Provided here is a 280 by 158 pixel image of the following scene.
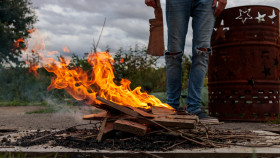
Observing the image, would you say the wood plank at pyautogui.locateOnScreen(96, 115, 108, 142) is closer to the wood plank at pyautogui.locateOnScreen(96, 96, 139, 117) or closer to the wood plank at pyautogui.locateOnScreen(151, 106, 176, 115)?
the wood plank at pyautogui.locateOnScreen(96, 96, 139, 117)

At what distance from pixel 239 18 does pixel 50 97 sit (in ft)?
20.8

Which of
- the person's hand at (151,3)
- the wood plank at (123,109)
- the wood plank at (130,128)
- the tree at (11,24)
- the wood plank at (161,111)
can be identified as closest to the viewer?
the wood plank at (130,128)

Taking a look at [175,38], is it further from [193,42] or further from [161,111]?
[161,111]

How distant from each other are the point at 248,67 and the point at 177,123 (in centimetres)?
259

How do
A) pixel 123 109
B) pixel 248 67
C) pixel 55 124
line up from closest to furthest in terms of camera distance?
1. pixel 123 109
2. pixel 55 124
3. pixel 248 67

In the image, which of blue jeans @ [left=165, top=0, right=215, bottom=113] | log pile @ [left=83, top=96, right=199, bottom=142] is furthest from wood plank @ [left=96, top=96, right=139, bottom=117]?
blue jeans @ [left=165, top=0, right=215, bottom=113]

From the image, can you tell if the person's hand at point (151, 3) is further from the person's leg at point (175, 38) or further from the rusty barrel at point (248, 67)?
the rusty barrel at point (248, 67)

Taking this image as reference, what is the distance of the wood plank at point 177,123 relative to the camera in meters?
2.21

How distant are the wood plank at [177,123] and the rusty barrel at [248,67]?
90.8 inches

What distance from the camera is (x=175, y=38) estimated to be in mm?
3414

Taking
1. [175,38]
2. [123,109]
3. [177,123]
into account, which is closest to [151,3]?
[175,38]

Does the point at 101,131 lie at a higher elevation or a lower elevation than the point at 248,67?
lower

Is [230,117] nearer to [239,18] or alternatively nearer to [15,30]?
[239,18]

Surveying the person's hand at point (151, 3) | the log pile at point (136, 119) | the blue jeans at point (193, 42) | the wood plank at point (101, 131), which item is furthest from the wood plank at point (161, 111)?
the person's hand at point (151, 3)
